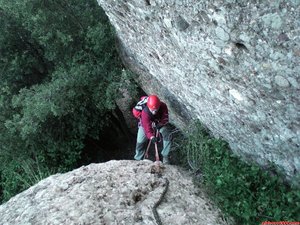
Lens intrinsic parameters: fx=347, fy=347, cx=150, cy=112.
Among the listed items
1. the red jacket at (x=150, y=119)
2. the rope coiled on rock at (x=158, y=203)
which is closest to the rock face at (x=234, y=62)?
the red jacket at (x=150, y=119)

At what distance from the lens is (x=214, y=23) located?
453 centimetres

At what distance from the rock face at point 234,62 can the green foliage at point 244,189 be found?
0.74ft

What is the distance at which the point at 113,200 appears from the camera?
5.86 metres

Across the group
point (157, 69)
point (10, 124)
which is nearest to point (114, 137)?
point (10, 124)

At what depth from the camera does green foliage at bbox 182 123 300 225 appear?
503cm

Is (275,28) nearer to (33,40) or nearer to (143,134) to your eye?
(143,134)

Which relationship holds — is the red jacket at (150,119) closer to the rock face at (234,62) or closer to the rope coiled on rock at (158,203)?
the rock face at (234,62)

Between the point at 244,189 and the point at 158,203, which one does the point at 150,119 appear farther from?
the point at 244,189

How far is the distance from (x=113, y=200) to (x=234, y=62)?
302 cm

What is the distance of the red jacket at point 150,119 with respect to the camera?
23.1 feet

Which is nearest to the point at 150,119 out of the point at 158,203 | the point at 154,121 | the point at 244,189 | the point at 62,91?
the point at 154,121

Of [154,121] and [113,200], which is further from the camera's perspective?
[154,121]

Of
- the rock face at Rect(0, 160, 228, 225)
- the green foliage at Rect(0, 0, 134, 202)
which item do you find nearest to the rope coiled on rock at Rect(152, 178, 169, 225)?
the rock face at Rect(0, 160, 228, 225)

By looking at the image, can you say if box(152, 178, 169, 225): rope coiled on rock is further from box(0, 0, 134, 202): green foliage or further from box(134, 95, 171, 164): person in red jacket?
box(0, 0, 134, 202): green foliage
